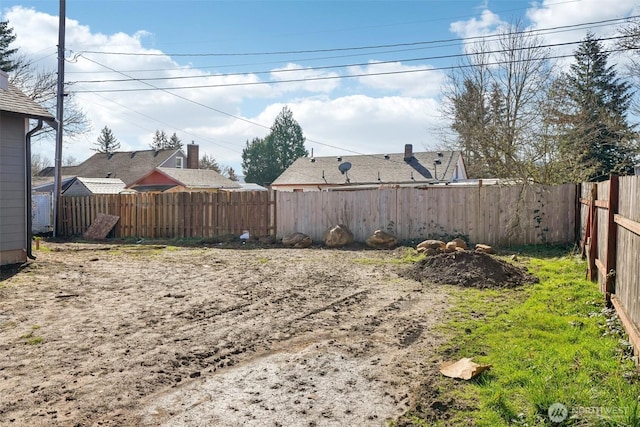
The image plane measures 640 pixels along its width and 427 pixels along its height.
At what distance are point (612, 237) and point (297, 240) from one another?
9286 millimetres

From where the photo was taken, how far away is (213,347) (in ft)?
15.1

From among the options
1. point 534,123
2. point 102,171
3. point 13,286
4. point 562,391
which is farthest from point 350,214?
point 102,171

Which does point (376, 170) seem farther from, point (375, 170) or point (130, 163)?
point (130, 163)

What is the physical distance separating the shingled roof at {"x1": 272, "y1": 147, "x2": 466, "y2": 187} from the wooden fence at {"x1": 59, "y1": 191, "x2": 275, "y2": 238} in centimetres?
1462

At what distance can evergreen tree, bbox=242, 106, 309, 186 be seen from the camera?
151ft

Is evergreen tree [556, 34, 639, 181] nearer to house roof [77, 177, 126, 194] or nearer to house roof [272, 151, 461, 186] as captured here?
Result: house roof [272, 151, 461, 186]

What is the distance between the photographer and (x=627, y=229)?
451 centimetres

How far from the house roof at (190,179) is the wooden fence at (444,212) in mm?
17048

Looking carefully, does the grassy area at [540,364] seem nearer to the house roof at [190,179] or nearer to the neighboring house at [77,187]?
the neighboring house at [77,187]

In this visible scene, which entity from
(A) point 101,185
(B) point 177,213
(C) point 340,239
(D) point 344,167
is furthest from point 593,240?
(D) point 344,167

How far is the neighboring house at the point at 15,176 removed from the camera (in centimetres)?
927

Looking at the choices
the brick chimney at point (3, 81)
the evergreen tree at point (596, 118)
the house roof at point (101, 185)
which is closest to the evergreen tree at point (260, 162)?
the house roof at point (101, 185)

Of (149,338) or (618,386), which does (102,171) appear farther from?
(618,386)

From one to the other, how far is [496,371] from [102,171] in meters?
38.4
